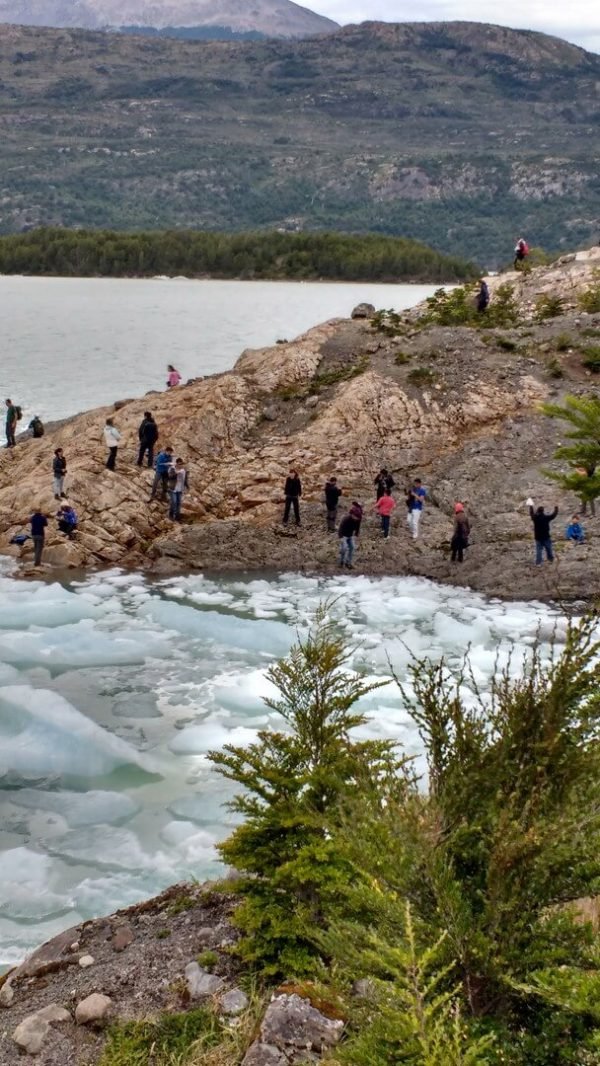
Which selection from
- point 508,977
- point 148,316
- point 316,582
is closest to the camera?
point 508,977

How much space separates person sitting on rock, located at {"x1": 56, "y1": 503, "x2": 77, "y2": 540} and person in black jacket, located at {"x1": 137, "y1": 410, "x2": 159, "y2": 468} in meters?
2.63

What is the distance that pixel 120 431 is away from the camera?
86.4 feet

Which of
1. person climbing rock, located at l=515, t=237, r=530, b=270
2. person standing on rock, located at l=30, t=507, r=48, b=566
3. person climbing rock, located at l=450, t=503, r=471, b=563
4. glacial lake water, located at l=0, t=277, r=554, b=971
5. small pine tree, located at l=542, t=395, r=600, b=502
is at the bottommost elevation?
glacial lake water, located at l=0, t=277, r=554, b=971

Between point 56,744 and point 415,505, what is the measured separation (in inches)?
413

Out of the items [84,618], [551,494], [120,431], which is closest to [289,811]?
[84,618]

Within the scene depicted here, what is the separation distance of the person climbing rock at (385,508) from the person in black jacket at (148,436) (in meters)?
5.57

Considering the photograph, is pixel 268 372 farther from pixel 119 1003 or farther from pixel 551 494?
pixel 119 1003

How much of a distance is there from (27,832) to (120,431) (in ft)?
50.6

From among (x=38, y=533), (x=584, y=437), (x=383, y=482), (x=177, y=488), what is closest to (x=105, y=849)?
(x=584, y=437)

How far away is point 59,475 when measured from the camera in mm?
23484

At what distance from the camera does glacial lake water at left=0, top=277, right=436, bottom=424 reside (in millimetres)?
45031

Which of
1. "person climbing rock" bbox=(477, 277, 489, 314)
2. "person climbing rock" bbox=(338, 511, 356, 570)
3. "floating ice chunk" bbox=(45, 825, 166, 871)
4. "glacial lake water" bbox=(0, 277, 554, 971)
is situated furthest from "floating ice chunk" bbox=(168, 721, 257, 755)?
"person climbing rock" bbox=(477, 277, 489, 314)

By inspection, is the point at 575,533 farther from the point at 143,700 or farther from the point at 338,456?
the point at 143,700

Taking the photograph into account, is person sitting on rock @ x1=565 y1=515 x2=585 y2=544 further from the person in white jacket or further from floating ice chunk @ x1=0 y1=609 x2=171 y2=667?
the person in white jacket
